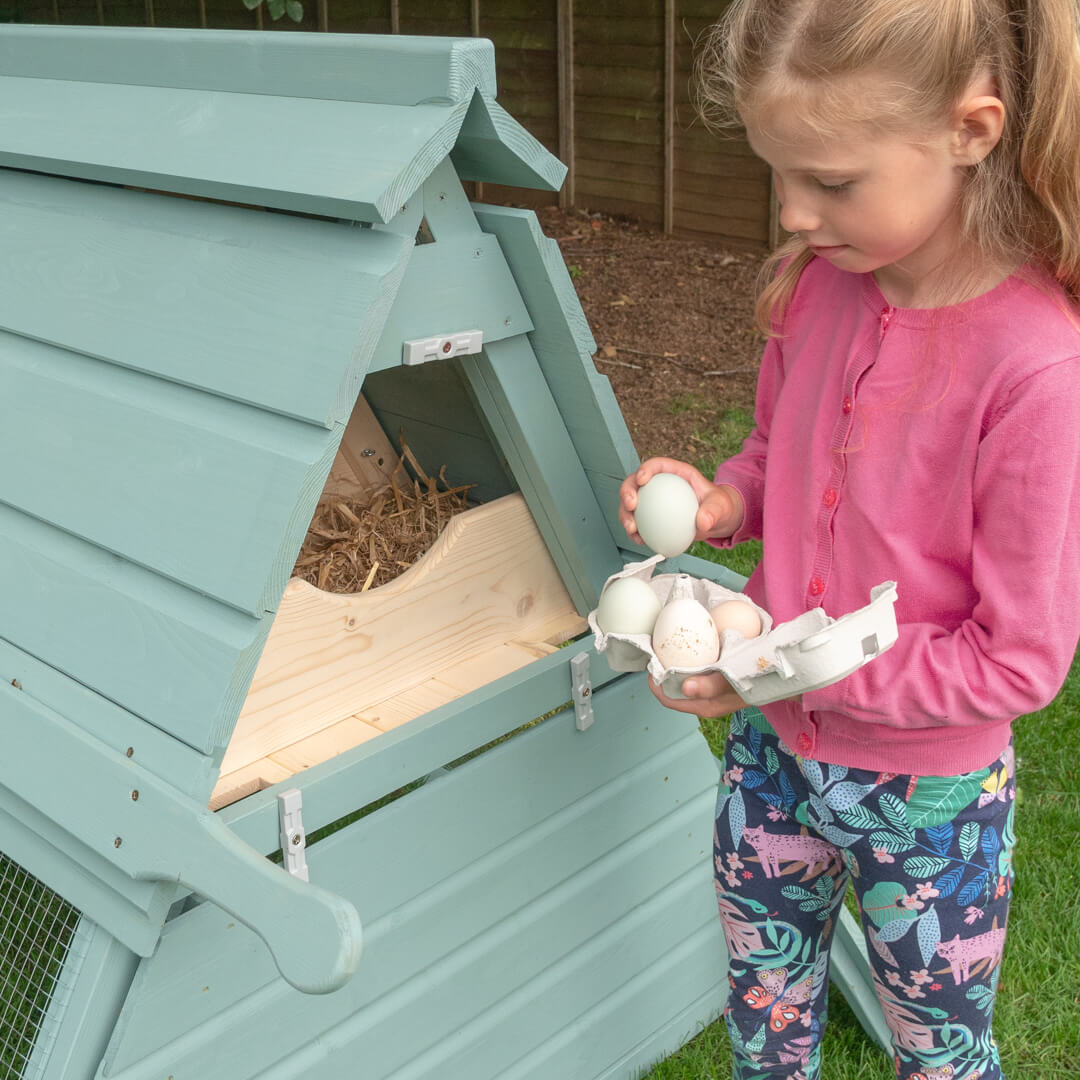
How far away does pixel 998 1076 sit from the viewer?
144 cm

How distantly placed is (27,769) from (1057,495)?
1068 mm

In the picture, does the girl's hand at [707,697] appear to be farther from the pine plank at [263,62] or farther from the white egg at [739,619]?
the pine plank at [263,62]

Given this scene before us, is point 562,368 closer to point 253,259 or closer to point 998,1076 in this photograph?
point 253,259

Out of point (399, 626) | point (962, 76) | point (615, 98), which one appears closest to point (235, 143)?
point (399, 626)

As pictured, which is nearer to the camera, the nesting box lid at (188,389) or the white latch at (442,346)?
the nesting box lid at (188,389)

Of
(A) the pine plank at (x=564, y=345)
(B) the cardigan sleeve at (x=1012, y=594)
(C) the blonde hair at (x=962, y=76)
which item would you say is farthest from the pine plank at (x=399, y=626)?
(C) the blonde hair at (x=962, y=76)

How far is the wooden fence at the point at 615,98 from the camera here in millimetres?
5703

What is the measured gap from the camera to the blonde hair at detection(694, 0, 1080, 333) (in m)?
1.06

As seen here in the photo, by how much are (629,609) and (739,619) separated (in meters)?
0.12

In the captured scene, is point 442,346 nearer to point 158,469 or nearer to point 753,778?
point 158,469

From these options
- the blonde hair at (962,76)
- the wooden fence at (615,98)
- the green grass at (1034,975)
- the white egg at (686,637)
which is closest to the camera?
the blonde hair at (962,76)

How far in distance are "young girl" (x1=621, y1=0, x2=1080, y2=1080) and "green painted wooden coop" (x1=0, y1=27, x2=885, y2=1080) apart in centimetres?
26

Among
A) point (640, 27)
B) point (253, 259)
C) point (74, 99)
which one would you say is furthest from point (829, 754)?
→ point (640, 27)

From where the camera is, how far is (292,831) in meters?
1.31
